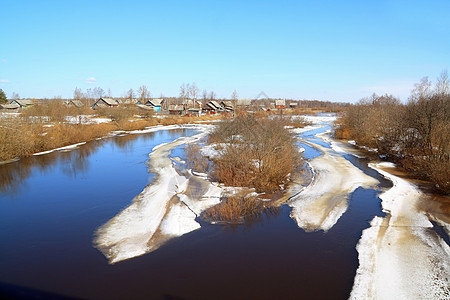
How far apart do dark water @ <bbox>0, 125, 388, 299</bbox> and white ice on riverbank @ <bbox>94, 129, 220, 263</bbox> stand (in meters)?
0.41

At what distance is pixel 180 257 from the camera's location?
26.8ft

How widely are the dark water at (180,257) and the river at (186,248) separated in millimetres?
26

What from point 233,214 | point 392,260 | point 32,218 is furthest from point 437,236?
point 32,218

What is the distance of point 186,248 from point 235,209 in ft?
9.77

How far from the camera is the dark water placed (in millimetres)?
6781

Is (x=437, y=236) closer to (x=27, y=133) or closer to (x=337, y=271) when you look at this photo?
(x=337, y=271)

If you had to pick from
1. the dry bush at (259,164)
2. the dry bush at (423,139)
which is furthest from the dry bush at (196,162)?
the dry bush at (423,139)

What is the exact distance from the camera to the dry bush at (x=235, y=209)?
10820mm

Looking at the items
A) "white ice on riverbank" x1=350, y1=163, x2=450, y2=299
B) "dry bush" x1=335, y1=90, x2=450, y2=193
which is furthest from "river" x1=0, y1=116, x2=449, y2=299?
"dry bush" x1=335, y1=90, x2=450, y2=193

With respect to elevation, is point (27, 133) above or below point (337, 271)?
above

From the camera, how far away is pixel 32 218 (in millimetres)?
10945

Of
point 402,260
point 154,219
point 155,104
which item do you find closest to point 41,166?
point 154,219

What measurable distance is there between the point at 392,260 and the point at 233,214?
5.37m

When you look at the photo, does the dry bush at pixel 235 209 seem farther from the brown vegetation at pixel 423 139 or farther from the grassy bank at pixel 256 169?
the brown vegetation at pixel 423 139
